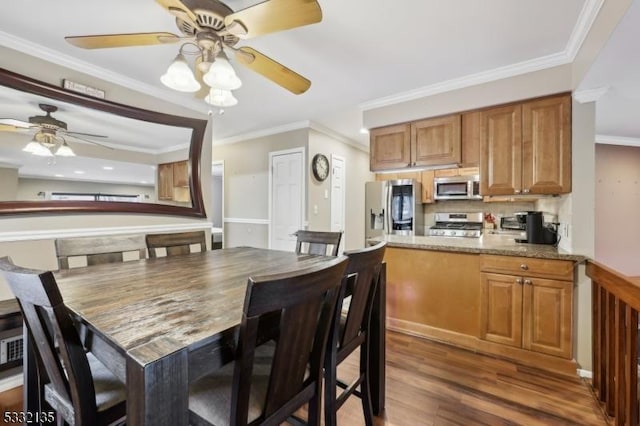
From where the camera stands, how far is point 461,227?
429 centimetres

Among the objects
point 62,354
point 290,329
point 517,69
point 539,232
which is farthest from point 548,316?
point 62,354

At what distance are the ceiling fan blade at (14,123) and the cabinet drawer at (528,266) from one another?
12.2 ft

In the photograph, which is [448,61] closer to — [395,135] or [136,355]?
[395,135]

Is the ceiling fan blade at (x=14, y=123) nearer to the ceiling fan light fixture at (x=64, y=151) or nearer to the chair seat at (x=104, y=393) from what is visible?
the ceiling fan light fixture at (x=64, y=151)

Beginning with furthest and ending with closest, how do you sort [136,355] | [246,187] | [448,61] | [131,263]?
1. [246,187]
2. [448,61]
3. [131,263]
4. [136,355]

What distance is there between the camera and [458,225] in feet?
14.2

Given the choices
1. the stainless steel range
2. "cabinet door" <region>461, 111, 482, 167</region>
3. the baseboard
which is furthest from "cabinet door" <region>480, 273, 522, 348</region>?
the stainless steel range

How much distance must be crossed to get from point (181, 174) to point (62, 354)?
Answer: 2.55 m

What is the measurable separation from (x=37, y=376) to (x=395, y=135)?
3175 mm

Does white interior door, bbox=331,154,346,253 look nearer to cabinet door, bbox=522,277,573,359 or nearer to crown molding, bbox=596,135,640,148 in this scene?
cabinet door, bbox=522,277,573,359

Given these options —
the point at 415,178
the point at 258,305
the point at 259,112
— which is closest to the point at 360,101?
the point at 259,112

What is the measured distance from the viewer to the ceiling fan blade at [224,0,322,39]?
1265mm

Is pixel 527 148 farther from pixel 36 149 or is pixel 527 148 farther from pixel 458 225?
pixel 36 149

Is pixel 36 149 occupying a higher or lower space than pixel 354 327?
higher
